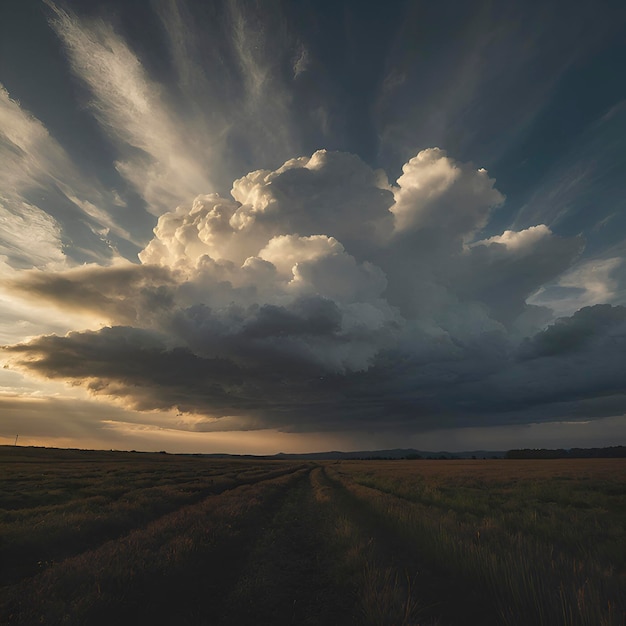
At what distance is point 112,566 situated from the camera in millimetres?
7438

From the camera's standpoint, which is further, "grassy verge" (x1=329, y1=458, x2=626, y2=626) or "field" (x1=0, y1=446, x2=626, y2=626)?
"field" (x1=0, y1=446, x2=626, y2=626)

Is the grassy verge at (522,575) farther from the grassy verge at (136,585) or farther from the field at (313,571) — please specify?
the grassy verge at (136,585)

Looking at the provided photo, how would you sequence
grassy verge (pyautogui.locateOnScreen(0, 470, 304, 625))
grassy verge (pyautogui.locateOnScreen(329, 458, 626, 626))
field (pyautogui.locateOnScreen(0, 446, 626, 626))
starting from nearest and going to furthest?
1. grassy verge (pyautogui.locateOnScreen(329, 458, 626, 626))
2. field (pyautogui.locateOnScreen(0, 446, 626, 626))
3. grassy verge (pyautogui.locateOnScreen(0, 470, 304, 625))

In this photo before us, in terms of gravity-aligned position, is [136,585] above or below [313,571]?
above

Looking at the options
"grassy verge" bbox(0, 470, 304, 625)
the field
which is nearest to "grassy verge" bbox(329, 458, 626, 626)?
the field

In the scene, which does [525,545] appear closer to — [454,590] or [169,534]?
[454,590]

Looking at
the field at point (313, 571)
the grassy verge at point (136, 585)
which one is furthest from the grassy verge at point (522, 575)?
the grassy verge at point (136, 585)

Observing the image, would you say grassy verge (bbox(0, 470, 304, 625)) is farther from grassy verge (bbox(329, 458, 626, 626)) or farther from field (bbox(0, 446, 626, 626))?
grassy verge (bbox(329, 458, 626, 626))

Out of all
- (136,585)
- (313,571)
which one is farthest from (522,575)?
(136,585)

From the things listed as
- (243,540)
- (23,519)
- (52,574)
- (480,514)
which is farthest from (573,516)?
(23,519)

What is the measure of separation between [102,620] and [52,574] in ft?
8.26

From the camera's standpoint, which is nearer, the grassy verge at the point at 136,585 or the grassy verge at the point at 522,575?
the grassy verge at the point at 522,575

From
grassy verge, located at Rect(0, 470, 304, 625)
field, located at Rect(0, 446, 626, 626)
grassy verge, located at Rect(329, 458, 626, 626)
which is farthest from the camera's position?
grassy verge, located at Rect(0, 470, 304, 625)

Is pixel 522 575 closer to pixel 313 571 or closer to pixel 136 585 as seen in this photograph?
pixel 313 571
